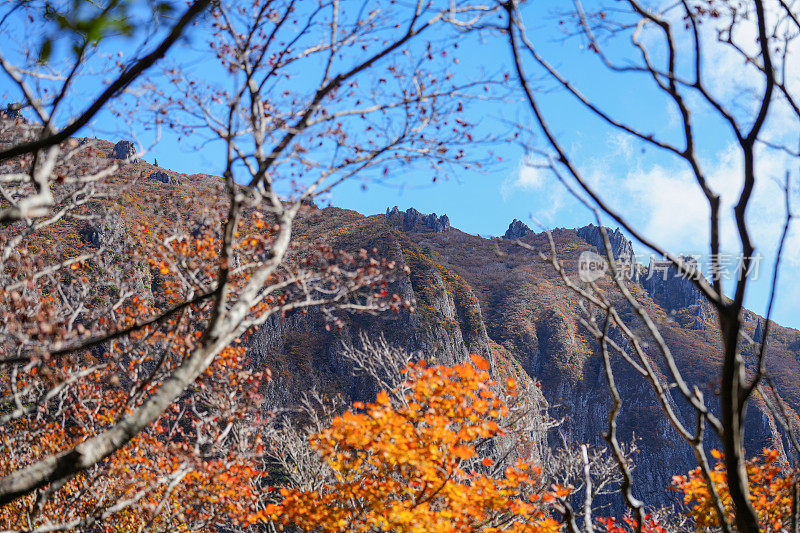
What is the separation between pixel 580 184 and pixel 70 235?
5213cm

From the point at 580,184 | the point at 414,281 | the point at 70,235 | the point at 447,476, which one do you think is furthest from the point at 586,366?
the point at 580,184

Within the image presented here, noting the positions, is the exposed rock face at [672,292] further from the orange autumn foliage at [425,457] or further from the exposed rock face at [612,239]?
the orange autumn foliage at [425,457]

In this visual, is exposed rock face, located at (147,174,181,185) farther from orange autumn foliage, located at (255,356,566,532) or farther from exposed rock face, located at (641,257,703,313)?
exposed rock face, located at (641,257,703,313)

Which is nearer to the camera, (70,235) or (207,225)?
(207,225)

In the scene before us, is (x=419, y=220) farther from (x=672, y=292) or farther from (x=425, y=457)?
(x=425, y=457)

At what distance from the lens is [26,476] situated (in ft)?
8.43

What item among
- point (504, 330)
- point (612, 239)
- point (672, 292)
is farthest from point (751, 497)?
point (672, 292)

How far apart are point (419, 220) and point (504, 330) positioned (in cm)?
3594

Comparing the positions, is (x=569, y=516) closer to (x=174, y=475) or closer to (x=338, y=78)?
(x=338, y=78)

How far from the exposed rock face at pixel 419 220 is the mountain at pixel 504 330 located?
287 mm

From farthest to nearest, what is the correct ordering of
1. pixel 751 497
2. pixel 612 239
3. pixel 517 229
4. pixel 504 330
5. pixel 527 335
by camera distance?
pixel 517 229 < pixel 612 239 < pixel 504 330 < pixel 527 335 < pixel 751 497

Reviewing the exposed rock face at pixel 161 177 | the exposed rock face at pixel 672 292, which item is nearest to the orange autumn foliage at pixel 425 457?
the exposed rock face at pixel 161 177

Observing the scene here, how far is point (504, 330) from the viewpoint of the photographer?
7912cm

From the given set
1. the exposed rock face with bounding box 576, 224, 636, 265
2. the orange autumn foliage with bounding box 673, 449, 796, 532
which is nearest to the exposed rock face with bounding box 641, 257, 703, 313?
the exposed rock face with bounding box 576, 224, 636, 265
